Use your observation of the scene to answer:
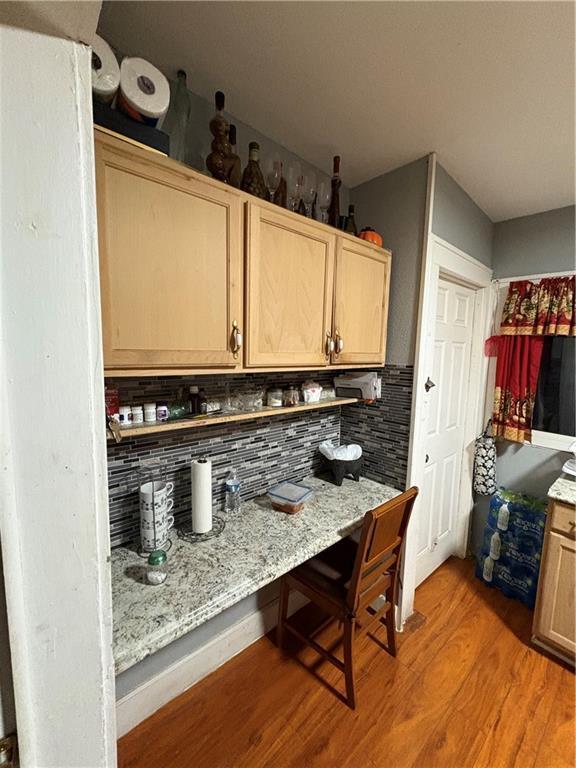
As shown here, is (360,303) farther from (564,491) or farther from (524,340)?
(564,491)

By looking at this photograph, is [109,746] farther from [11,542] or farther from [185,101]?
[185,101]

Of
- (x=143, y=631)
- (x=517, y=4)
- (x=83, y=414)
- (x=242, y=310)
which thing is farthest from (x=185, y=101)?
(x=143, y=631)

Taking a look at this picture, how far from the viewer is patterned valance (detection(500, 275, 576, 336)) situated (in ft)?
6.26

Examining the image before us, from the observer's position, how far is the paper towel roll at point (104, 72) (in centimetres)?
81

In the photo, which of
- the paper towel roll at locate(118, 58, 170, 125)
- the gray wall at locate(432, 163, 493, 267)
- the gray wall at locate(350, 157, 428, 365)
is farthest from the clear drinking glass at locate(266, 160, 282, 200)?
the gray wall at locate(432, 163, 493, 267)

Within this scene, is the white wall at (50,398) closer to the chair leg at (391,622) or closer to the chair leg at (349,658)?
the chair leg at (349,658)

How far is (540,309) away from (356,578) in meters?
1.97

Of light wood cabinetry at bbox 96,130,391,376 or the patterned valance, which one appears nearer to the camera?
light wood cabinetry at bbox 96,130,391,376

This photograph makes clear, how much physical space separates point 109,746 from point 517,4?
1.96 meters

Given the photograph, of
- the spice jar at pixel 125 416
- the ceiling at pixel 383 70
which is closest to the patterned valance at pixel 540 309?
the ceiling at pixel 383 70

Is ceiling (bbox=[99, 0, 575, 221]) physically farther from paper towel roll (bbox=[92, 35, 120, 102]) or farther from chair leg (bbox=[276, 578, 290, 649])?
chair leg (bbox=[276, 578, 290, 649])

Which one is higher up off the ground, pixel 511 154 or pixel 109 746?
pixel 511 154

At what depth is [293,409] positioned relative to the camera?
1.47 metres

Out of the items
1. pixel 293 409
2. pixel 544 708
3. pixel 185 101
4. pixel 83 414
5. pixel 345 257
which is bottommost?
pixel 544 708
